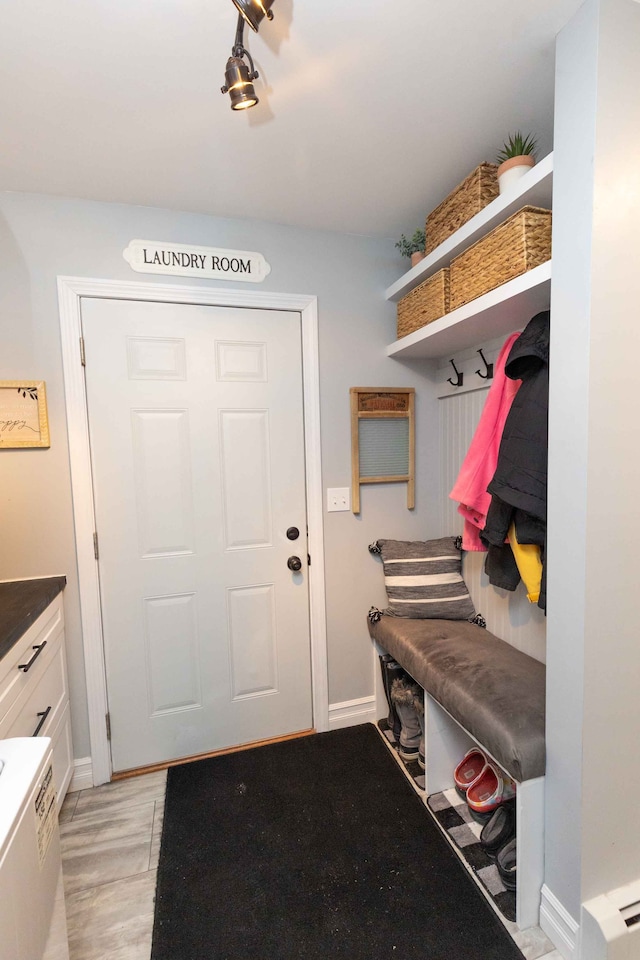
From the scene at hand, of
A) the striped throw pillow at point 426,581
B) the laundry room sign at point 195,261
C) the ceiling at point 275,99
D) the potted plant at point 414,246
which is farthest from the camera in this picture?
the striped throw pillow at point 426,581

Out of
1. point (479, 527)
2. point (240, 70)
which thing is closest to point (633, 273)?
point (479, 527)

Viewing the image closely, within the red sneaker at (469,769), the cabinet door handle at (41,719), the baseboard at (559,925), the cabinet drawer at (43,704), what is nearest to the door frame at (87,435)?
the cabinet drawer at (43,704)

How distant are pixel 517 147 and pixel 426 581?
1.69 meters

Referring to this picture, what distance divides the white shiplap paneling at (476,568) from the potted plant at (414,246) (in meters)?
0.66

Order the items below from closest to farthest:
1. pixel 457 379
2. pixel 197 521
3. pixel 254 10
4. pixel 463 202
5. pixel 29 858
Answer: pixel 29 858, pixel 254 10, pixel 463 202, pixel 197 521, pixel 457 379

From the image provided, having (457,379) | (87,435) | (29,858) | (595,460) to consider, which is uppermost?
(457,379)

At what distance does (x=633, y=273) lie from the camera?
1053mm

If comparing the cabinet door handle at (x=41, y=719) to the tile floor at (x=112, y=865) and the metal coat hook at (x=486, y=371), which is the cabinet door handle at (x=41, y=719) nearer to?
the tile floor at (x=112, y=865)

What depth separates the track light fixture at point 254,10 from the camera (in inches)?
36.3

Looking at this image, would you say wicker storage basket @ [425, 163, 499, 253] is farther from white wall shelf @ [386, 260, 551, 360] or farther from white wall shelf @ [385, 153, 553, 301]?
white wall shelf @ [386, 260, 551, 360]

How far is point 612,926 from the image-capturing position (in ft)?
3.60

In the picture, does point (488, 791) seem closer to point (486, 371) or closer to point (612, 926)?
point (612, 926)

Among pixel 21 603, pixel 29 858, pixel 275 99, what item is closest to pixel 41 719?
pixel 21 603

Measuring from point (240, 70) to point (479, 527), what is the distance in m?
1.55
